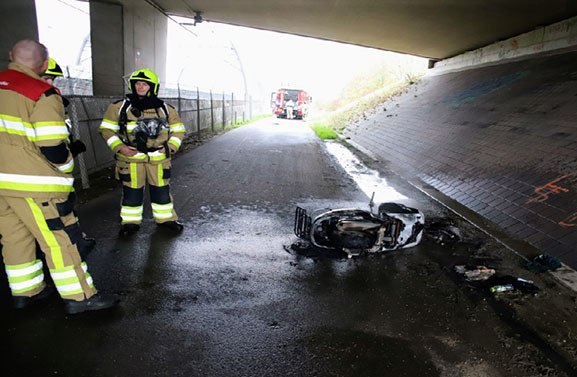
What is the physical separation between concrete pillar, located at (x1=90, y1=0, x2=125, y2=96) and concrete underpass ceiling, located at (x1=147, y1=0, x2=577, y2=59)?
5.56 feet

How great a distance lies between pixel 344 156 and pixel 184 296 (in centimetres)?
871

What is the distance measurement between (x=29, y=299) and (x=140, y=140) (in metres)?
1.89

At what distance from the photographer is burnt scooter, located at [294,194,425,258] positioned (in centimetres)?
374

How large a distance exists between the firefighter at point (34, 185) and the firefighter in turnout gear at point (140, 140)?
125 centimetres

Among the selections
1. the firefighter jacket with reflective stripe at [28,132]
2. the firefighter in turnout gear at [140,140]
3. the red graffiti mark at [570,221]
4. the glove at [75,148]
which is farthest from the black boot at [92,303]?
the red graffiti mark at [570,221]

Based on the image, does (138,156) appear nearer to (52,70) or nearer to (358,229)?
(52,70)

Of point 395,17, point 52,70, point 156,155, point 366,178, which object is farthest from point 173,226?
point 395,17

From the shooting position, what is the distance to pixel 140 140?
381 centimetres

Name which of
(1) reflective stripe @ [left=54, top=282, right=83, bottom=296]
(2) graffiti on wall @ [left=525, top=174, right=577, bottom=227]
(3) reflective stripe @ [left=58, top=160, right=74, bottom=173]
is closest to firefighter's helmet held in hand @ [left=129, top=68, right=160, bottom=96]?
(3) reflective stripe @ [left=58, top=160, right=74, bottom=173]

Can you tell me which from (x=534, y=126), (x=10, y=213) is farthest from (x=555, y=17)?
(x=10, y=213)

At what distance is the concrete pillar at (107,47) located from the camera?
9555mm

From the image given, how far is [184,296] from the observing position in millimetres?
2973

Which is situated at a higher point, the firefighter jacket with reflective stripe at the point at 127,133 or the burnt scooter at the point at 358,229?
the firefighter jacket with reflective stripe at the point at 127,133

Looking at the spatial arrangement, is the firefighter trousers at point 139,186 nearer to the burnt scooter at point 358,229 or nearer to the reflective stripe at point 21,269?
the reflective stripe at point 21,269
